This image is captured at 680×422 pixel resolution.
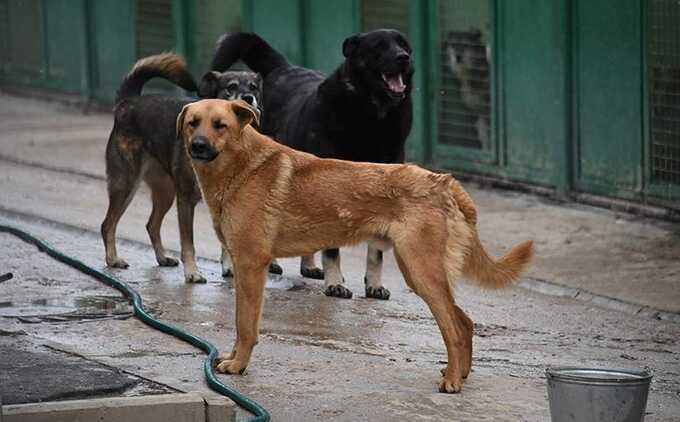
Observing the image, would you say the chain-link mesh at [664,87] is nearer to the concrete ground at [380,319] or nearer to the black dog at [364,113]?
the concrete ground at [380,319]

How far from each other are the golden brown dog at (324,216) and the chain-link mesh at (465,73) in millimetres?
6335

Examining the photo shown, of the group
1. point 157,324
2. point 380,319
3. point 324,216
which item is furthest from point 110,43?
point 324,216

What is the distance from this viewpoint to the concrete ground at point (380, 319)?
7277 millimetres

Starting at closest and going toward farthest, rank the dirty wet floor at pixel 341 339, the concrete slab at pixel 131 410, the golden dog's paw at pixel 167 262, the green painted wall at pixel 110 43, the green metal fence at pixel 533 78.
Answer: the concrete slab at pixel 131 410 < the dirty wet floor at pixel 341 339 < the golden dog's paw at pixel 167 262 < the green metal fence at pixel 533 78 < the green painted wall at pixel 110 43

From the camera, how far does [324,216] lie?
758 cm

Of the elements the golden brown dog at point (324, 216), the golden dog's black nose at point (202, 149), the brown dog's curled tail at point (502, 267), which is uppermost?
the golden dog's black nose at point (202, 149)

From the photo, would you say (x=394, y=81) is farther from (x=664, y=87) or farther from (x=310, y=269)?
(x=664, y=87)

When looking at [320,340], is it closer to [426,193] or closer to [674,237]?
[426,193]

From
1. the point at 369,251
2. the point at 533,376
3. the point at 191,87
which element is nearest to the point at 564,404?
the point at 533,376

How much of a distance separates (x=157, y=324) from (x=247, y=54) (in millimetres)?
3297

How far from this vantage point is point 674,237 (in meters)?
11.4

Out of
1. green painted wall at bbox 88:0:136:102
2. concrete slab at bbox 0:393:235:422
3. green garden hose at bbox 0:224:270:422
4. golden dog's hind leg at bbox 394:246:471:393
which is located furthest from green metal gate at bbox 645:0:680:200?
green painted wall at bbox 88:0:136:102

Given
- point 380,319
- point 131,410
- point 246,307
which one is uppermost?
point 246,307

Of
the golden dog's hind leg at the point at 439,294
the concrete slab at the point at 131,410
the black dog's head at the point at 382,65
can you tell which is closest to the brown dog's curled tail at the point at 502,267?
the golden dog's hind leg at the point at 439,294
